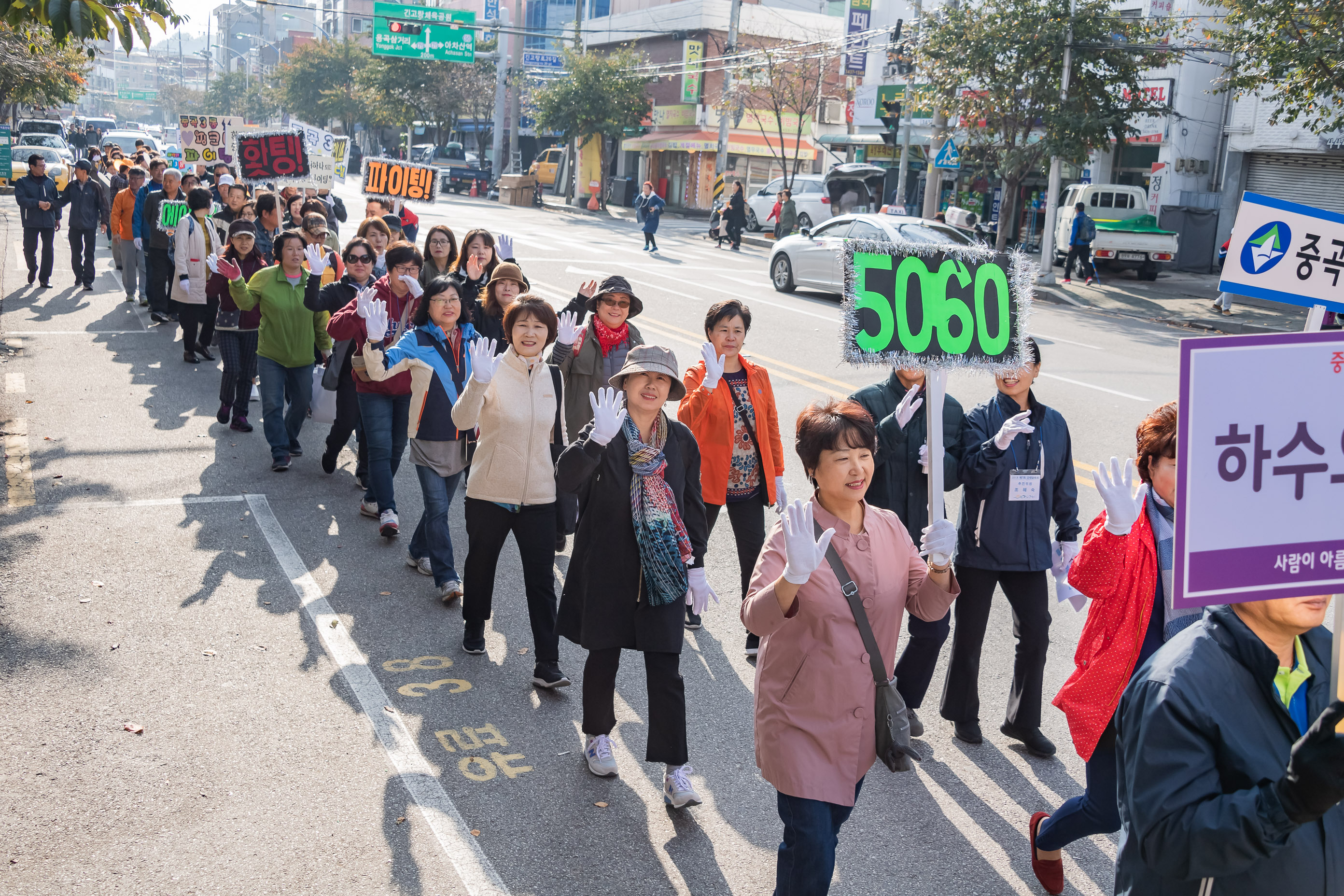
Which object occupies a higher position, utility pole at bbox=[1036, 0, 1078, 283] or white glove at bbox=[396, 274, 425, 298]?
utility pole at bbox=[1036, 0, 1078, 283]

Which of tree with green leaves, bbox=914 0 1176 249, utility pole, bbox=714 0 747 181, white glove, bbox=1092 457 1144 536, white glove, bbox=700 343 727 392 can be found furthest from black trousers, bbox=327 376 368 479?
utility pole, bbox=714 0 747 181

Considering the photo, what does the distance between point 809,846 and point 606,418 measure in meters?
1.75

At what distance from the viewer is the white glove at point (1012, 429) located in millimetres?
4781

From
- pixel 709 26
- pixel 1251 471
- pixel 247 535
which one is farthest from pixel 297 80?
pixel 1251 471

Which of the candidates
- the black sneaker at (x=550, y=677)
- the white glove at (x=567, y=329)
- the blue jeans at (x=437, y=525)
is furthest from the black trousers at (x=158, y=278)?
the black sneaker at (x=550, y=677)

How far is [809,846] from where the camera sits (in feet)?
11.4

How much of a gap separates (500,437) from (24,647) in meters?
2.50

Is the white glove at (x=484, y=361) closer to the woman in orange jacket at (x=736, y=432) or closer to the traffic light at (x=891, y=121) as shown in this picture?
the woman in orange jacket at (x=736, y=432)

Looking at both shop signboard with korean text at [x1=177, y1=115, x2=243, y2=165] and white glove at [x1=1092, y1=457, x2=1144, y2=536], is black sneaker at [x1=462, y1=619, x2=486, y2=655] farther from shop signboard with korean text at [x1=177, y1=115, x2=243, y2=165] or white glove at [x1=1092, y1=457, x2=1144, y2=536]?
shop signboard with korean text at [x1=177, y1=115, x2=243, y2=165]

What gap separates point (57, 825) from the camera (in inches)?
167

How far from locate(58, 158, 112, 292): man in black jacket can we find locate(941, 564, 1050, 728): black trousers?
15.0 meters

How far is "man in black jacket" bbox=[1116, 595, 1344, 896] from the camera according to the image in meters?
2.19

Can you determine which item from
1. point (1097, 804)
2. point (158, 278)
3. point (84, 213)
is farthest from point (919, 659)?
point (84, 213)

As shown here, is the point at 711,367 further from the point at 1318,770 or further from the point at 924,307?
the point at 1318,770
